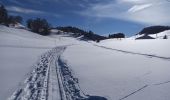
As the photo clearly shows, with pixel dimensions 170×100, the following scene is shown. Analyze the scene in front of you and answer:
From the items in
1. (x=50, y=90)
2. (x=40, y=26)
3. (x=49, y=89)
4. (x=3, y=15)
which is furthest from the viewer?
(x=40, y=26)

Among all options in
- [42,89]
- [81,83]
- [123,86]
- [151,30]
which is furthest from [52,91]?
[151,30]

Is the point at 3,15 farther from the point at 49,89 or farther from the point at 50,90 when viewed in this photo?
the point at 50,90

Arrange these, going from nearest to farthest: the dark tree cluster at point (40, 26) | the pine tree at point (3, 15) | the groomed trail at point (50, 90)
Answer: the groomed trail at point (50, 90)
the pine tree at point (3, 15)
the dark tree cluster at point (40, 26)

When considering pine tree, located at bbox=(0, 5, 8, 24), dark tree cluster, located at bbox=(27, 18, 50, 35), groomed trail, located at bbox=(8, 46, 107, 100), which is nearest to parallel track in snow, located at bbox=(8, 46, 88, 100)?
groomed trail, located at bbox=(8, 46, 107, 100)

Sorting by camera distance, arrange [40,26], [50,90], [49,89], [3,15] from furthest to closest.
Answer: [40,26] < [3,15] < [49,89] < [50,90]

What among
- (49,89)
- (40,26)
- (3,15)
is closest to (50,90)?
(49,89)

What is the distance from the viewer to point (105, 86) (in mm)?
8656

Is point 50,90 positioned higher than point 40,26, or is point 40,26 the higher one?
point 40,26

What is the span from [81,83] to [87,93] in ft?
5.50

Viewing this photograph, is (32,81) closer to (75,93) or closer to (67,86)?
(67,86)

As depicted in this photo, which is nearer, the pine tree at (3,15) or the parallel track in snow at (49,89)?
the parallel track in snow at (49,89)

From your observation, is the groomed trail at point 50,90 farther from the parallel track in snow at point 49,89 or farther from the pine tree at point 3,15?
the pine tree at point 3,15

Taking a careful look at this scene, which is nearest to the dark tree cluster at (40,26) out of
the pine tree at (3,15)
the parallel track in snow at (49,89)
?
the pine tree at (3,15)

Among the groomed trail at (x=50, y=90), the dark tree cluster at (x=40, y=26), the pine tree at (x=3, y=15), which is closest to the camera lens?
the groomed trail at (x=50, y=90)
